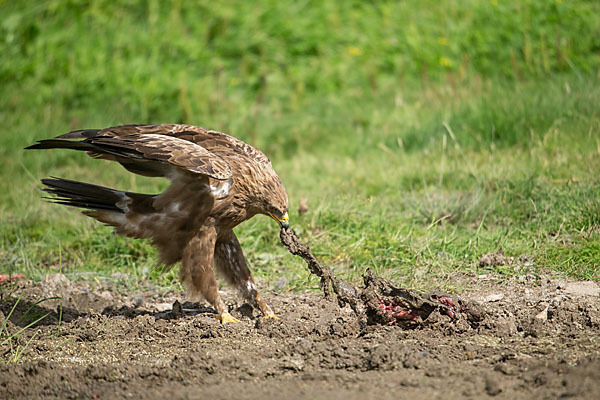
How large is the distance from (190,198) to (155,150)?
40 centimetres

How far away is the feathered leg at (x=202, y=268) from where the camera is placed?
4242 millimetres

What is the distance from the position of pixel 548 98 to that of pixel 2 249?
5.19 m

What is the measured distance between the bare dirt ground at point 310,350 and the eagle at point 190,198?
0.31 m

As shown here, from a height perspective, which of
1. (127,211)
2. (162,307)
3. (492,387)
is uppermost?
(127,211)

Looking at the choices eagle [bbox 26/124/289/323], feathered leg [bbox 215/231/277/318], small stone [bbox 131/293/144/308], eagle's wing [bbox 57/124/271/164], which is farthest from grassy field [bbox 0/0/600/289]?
eagle's wing [bbox 57/124/271/164]

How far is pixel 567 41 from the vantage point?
26.4 ft

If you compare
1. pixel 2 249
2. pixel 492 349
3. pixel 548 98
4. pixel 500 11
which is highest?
pixel 500 11

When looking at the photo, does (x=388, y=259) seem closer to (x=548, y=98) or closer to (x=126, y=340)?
(x=126, y=340)

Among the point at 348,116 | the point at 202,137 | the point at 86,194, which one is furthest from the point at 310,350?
the point at 348,116

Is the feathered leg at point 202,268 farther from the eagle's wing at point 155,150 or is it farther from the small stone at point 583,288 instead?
the small stone at point 583,288

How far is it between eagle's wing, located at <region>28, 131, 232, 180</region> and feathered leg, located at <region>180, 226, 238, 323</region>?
1.39 ft

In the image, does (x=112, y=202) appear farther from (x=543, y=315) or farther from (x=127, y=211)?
(x=543, y=315)

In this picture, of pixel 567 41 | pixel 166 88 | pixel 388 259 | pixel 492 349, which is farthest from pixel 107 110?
pixel 492 349

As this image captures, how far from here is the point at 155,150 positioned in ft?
13.1
